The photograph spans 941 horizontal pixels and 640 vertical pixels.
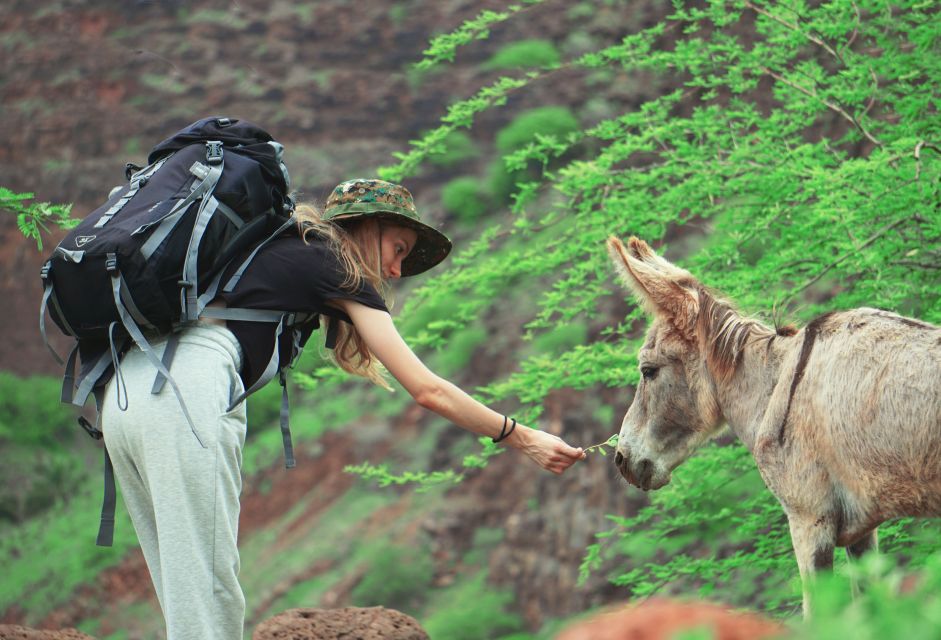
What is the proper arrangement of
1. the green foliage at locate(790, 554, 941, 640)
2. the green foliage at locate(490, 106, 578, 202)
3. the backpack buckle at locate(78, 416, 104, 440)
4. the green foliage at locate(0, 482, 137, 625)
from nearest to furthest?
the green foliage at locate(790, 554, 941, 640)
the backpack buckle at locate(78, 416, 104, 440)
the green foliage at locate(0, 482, 137, 625)
the green foliage at locate(490, 106, 578, 202)

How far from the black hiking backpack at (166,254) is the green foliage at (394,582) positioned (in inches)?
387

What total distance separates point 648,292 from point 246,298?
1628mm

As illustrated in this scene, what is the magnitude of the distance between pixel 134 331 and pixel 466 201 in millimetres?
13990

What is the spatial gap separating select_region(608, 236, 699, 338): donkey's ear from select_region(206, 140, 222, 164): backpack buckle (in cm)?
155

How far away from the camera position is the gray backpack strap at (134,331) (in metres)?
3.32

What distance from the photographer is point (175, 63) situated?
1950 centimetres

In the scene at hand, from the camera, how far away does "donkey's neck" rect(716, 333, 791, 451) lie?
410cm

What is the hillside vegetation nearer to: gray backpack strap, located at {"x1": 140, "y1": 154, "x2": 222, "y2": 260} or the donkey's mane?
the donkey's mane

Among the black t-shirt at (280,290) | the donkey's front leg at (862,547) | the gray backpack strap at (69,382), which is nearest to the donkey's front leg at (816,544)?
the donkey's front leg at (862,547)

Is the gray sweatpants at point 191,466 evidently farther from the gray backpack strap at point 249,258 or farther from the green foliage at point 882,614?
the green foliage at point 882,614

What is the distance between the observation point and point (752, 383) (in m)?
4.15

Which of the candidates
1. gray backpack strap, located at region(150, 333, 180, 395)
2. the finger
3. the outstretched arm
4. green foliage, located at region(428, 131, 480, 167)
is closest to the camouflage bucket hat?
the outstretched arm

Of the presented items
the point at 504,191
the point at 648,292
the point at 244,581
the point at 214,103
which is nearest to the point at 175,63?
the point at 214,103

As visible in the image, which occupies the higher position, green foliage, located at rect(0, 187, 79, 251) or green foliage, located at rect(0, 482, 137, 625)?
green foliage, located at rect(0, 187, 79, 251)
